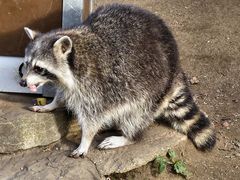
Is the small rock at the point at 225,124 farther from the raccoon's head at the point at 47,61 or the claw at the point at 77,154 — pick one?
the raccoon's head at the point at 47,61

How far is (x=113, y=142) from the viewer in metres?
4.09

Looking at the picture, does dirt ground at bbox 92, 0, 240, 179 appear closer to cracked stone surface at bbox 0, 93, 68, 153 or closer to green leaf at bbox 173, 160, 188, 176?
green leaf at bbox 173, 160, 188, 176

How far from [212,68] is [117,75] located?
145 cm

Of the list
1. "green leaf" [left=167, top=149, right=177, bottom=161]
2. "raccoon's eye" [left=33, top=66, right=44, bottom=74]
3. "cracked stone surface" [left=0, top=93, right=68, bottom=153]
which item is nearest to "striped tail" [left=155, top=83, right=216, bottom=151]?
"green leaf" [left=167, top=149, right=177, bottom=161]

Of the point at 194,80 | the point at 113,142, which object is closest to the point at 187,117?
the point at 113,142

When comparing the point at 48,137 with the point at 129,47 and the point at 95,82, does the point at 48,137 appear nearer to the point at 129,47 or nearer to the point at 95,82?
the point at 95,82

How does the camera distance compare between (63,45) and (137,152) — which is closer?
(63,45)

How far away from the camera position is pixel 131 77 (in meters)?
4.01

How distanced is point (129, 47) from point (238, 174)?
120 cm

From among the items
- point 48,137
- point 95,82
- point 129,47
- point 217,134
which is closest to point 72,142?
point 48,137

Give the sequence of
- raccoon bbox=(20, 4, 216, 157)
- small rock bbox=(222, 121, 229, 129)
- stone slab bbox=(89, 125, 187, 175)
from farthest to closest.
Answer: small rock bbox=(222, 121, 229, 129)
stone slab bbox=(89, 125, 187, 175)
raccoon bbox=(20, 4, 216, 157)

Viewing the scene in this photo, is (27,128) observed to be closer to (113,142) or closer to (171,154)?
(113,142)

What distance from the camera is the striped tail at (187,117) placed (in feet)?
13.9

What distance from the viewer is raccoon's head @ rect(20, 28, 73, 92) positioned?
375 cm
